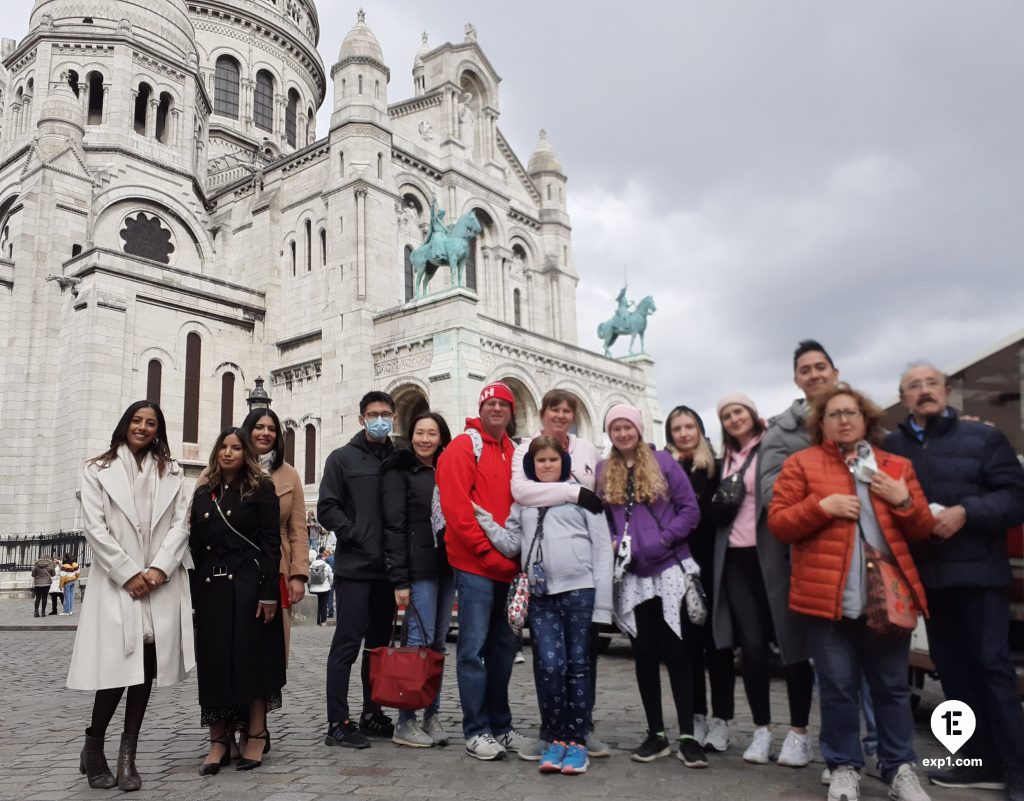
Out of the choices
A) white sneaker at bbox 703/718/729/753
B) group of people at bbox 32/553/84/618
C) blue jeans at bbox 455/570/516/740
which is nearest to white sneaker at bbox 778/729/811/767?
white sneaker at bbox 703/718/729/753

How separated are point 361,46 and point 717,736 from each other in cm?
2633

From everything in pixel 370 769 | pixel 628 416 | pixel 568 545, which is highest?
pixel 628 416

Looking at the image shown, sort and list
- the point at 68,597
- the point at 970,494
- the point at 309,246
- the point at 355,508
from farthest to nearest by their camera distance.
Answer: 1. the point at 309,246
2. the point at 68,597
3. the point at 355,508
4. the point at 970,494

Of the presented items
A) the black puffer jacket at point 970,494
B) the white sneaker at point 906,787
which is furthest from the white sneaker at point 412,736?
the black puffer jacket at point 970,494

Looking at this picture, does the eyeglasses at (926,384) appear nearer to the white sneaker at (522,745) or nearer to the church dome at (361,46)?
the white sneaker at (522,745)

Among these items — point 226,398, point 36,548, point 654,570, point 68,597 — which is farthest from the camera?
point 226,398

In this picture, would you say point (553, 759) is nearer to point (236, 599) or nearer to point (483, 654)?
point (483, 654)

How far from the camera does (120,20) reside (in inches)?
1137

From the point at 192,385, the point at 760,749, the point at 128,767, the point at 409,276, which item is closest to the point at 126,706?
the point at 128,767

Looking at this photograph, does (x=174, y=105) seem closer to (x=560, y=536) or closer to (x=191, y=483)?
(x=191, y=483)

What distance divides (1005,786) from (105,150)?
30.6m

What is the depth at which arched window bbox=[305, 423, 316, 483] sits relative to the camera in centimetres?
2503

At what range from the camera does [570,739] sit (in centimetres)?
464

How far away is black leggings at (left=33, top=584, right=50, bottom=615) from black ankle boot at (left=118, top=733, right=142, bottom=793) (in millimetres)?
14229
